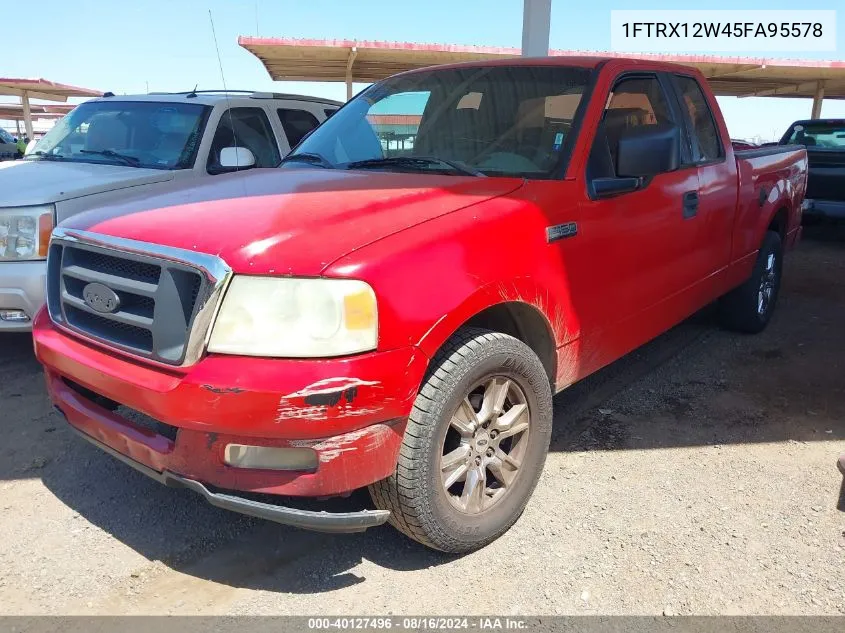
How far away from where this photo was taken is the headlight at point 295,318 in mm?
2113

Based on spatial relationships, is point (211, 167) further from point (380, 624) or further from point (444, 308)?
point (380, 624)

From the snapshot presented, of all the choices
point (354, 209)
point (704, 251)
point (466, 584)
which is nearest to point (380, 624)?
point (466, 584)

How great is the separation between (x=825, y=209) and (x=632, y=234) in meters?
7.91

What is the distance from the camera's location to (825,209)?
958 centimetres

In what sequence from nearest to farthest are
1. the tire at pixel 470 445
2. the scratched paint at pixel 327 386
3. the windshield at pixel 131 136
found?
the scratched paint at pixel 327 386 < the tire at pixel 470 445 < the windshield at pixel 131 136

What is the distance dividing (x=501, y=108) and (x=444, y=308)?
5.01 feet

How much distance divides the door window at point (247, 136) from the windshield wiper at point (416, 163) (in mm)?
2308

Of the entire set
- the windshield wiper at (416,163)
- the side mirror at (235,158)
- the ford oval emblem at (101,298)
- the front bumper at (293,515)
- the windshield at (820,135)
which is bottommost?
the front bumper at (293,515)

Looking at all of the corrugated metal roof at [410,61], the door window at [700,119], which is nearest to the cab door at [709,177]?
the door window at [700,119]

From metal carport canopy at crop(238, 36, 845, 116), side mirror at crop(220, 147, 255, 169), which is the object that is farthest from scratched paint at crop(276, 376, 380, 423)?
metal carport canopy at crop(238, 36, 845, 116)

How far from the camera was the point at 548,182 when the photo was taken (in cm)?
293

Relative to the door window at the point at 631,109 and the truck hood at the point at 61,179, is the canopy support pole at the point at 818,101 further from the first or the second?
the truck hood at the point at 61,179

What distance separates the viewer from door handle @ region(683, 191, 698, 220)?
380cm

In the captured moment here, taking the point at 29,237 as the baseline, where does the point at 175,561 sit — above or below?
below
